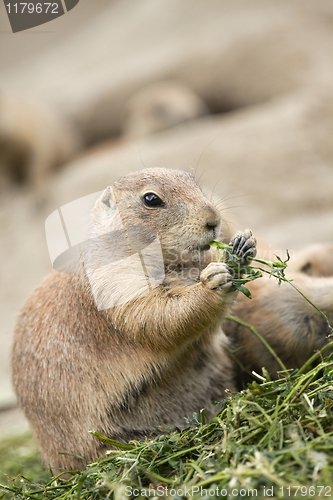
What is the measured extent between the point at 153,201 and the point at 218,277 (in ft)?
2.14

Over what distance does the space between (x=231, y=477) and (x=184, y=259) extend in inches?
55.7

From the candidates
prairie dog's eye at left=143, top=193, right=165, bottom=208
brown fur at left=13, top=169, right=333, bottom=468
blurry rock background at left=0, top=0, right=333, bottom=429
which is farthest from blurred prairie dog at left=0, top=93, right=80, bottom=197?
prairie dog's eye at left=143, top=193, right=165, bottom=208

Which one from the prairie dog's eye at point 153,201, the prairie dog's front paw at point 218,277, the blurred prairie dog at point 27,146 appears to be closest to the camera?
the prairie dog's front paw at point 218,277

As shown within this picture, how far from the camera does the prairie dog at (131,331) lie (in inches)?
134

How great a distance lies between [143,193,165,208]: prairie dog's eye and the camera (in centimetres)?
355

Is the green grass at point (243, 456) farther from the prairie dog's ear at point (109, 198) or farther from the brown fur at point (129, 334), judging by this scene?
the prairie dog's ear at point (109, 198)

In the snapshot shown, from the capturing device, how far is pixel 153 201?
3.56 meters

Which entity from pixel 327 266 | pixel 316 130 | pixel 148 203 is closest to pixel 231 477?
pixel 148 203

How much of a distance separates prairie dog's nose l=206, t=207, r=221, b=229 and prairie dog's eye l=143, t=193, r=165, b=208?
0.98 feet

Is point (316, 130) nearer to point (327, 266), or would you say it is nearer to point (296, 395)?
point (327, 266)

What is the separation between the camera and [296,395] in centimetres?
300

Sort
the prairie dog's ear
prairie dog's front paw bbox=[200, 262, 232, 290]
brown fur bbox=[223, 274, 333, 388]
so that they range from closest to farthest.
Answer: prairie dog's front paw bbox=[200, 262, 232, 290] < the prairie dog's ear < brown fur bbox=[223, 274, 333, 388]

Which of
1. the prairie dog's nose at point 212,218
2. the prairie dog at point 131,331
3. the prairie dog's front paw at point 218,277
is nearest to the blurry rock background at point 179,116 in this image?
the prairie dog at point 131,331

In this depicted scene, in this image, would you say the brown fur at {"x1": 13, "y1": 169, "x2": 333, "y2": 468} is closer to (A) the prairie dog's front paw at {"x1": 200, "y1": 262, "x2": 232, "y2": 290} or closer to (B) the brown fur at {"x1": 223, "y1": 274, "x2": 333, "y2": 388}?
(A) the prairie dog's front paw at {"x1": 200, "y1": 262, "x2": 232, "y2": 290}
